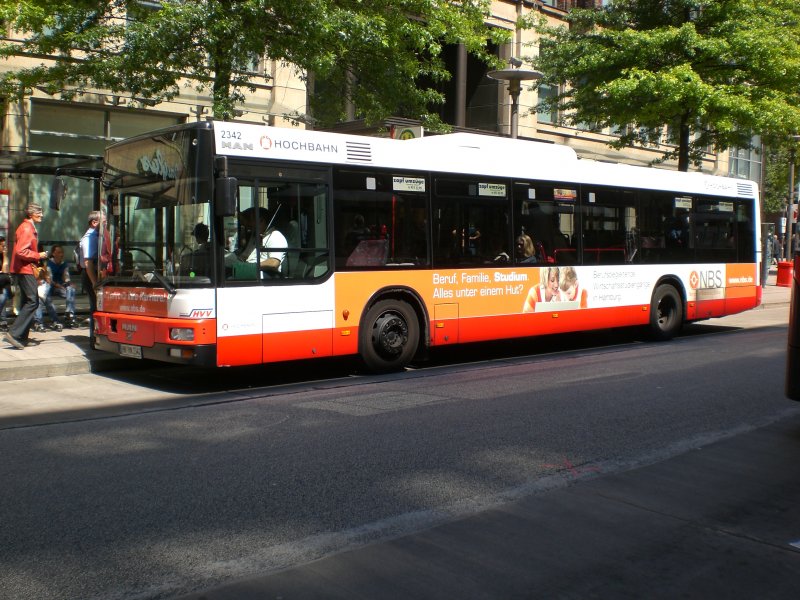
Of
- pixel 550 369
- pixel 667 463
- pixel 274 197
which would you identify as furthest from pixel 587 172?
pixel 667 463

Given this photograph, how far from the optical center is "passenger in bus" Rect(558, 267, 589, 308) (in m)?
13.6

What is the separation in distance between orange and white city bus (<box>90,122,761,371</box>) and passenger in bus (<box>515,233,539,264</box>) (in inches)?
0.9

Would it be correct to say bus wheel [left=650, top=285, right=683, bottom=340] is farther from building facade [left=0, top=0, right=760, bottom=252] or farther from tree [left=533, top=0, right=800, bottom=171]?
tree [left=533, top=0, right=800, bottom=171]

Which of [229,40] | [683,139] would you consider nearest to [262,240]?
[229,40]

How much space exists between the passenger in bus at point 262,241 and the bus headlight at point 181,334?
985 mm

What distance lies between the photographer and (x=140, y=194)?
1024 centimetres

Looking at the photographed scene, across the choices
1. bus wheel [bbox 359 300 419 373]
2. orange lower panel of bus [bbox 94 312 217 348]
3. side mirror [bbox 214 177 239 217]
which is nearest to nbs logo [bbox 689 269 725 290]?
bus wheel [bbox 359 300 419 373]

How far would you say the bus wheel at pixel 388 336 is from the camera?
1107cm

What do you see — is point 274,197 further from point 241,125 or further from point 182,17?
point 182,17

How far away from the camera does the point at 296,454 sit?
677cm

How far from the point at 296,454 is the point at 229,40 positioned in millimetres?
8622

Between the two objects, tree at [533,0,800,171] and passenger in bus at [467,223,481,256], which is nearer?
passenger in bus at [467,223,481,256]

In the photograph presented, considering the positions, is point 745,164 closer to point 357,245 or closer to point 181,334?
point 357,245

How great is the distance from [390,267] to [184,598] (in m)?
7.56
